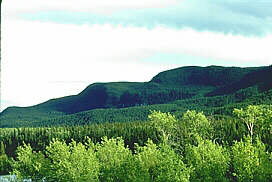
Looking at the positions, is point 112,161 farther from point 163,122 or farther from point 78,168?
point 163,122

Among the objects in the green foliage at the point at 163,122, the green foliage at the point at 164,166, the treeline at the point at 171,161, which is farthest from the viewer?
Result: the green foliage at the point at 163,122

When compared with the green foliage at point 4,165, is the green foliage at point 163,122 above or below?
above

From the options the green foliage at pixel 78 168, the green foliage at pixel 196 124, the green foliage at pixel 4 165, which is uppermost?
the green foliage at pixel 196 124

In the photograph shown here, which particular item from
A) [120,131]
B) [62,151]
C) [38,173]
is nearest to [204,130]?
[62,151]

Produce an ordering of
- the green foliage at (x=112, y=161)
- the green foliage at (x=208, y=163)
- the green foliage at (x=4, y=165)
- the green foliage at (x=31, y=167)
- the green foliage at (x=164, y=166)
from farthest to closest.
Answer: the green foliage at (x=4, y=165), the green foliage at (x=31, y=167), the green foliage at (x=112, y=161), the green foliage at (x=208, y=163), the green foliage at (x=164, y=166)

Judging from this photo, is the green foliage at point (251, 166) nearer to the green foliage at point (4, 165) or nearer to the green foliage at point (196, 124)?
the green foliage at point (196, 124)

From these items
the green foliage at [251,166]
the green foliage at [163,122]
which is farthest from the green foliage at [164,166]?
the green foliage at [163,122]

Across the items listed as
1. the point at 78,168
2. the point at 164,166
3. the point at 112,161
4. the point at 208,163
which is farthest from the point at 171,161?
the point at 78,168

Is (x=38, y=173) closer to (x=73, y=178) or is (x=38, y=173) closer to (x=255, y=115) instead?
(x=73, y=178)

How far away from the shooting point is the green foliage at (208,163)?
246 ft

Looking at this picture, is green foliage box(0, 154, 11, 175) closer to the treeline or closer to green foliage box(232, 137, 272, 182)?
the treeline

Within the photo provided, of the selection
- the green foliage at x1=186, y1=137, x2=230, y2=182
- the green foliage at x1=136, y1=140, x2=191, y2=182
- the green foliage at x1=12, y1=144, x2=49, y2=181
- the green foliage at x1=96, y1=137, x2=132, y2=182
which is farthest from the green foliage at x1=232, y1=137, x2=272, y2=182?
the green foliage at x1=12, y1=144, x2=49, y2=181

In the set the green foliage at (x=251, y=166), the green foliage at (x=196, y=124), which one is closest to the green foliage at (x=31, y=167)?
the green foliage at (x=196, y=124)

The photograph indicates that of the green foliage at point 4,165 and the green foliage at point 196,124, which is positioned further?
the green foliage at point 4,165
